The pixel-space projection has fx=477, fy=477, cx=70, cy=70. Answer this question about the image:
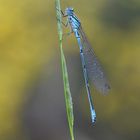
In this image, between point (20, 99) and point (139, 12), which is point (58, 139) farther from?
point (139, 12)

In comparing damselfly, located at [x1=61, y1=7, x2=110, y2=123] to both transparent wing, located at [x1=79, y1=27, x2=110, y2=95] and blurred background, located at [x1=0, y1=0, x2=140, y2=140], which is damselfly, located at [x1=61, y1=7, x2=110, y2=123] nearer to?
transparent wing, located at [x1=79, y1=27, x2=110, y2=95]

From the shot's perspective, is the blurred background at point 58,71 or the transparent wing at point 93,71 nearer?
the transparent wing at point 93,71

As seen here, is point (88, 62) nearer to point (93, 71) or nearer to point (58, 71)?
point (93, 71)

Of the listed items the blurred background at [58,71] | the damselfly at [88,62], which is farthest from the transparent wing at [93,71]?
the blurred background at [58,71]

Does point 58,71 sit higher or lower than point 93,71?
higher

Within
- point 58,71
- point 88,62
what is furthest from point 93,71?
point 58,71

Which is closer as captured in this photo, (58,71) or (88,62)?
(88,62)

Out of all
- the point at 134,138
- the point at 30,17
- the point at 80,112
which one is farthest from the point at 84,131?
the point at 30,17

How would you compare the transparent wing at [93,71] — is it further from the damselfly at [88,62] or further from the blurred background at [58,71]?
the blurred background at [58,71]

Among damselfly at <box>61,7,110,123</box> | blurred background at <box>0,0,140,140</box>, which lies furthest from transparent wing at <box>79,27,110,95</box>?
blurred background at <box>0,0,140,140</box>
